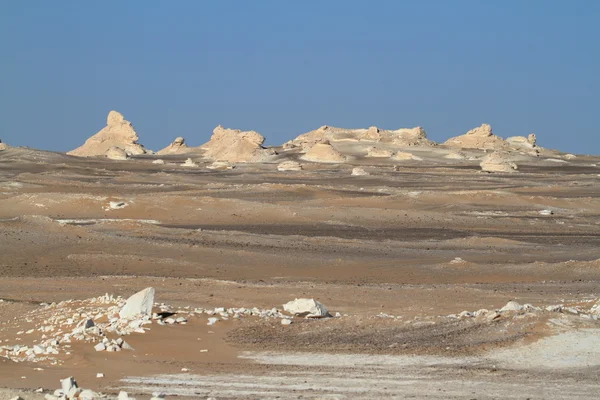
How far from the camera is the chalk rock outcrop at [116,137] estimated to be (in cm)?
9681

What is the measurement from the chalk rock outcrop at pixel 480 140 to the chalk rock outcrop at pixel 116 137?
31.1 meters

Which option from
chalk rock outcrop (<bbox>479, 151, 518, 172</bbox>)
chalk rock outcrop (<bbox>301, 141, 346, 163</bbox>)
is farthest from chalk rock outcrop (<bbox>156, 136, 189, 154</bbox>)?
chalk rock outcrop (<bbox>479, 151, 518, 172</bbox>)

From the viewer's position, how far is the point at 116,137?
97.8 metres

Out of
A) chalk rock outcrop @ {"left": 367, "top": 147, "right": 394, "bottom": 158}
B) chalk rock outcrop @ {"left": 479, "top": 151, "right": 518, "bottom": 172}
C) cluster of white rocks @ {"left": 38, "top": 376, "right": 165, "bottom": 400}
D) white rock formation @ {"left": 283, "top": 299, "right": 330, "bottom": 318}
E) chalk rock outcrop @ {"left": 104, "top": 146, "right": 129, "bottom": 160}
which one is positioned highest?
chalk rock outcrop @ {"left": 367, "top": 147, "right": 394, "bottom": 158}

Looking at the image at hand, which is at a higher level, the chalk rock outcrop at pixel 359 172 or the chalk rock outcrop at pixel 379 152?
the chalk rock outcrop at pixel 379 152

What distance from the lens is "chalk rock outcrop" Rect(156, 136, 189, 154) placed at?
105438mm

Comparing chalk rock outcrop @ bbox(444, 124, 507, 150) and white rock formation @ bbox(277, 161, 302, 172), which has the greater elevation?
chalk rock outcrop @ bbox(444, 124, 507, 150)

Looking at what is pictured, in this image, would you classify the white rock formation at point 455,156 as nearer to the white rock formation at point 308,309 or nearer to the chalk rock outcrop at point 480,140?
the chalk rock outcrop at point 480,140

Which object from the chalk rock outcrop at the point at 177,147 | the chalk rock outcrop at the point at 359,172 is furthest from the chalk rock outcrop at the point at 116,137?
the chalk rock outcrop at the point at 359,172

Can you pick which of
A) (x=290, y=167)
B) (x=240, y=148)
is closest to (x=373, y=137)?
(x=240, y=148)

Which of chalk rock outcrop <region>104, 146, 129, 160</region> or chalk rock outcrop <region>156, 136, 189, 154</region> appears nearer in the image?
chalk rock outcrop <region>104, 146, 129, 160</region>

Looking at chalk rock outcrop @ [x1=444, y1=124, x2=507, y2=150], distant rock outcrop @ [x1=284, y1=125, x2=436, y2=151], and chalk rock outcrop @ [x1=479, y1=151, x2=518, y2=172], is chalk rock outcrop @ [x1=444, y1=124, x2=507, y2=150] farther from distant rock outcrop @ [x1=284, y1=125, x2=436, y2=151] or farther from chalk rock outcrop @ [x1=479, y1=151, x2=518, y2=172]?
chalk rock outcrop @ [x1=479, y1=151, x2=518, y2=172]

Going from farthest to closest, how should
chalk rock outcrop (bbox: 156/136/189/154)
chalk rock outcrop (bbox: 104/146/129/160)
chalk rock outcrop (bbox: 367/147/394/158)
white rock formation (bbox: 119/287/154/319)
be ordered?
chalk rock outcrop (bbox: 156/136/189/154)
chalk rock outcrop (bbox: 367/147/394/158)
chalk rock outcrop (bbox: 104/146/129/160)
white rock formation (bbox: 119/287/154/319)

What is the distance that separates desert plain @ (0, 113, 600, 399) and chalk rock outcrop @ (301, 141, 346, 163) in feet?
95.8
